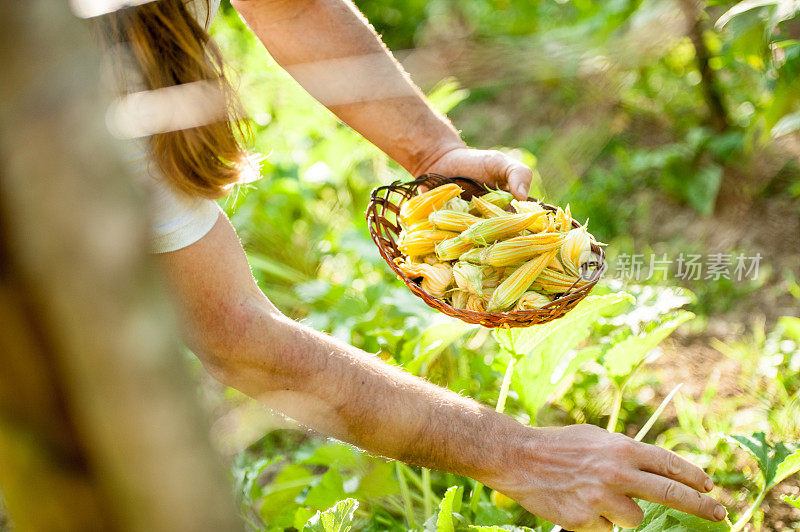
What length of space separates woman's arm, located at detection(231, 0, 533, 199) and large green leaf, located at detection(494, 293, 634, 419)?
0.35 metres

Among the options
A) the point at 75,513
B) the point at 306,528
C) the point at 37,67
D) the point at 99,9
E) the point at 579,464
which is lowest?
the point at 306,528

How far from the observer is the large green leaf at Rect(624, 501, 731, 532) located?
1.45 m

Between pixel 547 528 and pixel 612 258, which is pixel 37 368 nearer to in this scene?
pixel 547 528

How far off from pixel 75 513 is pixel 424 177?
4.80 feet

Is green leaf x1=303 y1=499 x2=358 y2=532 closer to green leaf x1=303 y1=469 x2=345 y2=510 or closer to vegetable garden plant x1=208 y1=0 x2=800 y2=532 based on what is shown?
vegetable garden plant x1=208 y1=0 x2=800 y2=532

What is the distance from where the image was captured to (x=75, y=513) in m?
0.44

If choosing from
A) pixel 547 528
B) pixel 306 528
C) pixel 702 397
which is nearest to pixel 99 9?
pixel 306 528

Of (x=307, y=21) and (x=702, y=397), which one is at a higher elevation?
(x=307, y=21)

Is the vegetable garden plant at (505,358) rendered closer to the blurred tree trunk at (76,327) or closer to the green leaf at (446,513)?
the green leaf at (446,513)

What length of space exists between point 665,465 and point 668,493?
48mm

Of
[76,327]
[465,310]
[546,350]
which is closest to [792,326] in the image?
[546,350]

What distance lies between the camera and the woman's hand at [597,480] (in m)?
1.21

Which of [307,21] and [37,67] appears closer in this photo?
[37,67]

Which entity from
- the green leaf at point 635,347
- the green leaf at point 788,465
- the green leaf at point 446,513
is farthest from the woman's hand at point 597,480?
the green leaf at point 635,347
